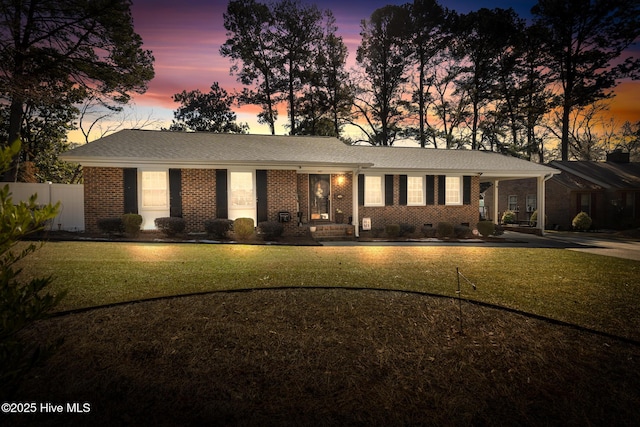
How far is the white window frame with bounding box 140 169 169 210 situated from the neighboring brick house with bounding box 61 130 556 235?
0.12 feet

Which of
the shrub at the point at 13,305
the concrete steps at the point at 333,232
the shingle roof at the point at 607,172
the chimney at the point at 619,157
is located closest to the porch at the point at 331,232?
the concrete steps at the point at 333,232

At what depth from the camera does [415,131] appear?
2967 cm

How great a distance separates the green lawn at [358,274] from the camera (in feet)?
17.0

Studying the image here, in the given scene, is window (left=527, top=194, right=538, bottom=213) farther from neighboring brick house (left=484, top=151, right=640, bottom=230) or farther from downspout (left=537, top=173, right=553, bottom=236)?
downspout (left=537, top=173, right=553, bottom=236)

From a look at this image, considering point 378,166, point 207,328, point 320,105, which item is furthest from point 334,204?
point 320,105

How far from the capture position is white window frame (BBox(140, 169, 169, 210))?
1291 centimetres

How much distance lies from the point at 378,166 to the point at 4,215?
1473cm

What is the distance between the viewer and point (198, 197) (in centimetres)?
1320

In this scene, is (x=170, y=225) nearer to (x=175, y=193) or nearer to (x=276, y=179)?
(x=175, y=193)

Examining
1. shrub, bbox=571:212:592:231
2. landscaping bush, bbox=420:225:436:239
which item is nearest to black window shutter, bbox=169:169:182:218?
landscaping bush, bbox=420:225:436:239

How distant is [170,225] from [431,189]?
484 inches

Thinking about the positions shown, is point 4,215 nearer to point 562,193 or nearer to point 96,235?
point 96,235

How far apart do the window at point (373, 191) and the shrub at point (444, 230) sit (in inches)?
114

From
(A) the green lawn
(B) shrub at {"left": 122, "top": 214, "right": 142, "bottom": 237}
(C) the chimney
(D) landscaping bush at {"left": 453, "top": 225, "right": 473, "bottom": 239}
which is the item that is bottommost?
(A) the green lawn
